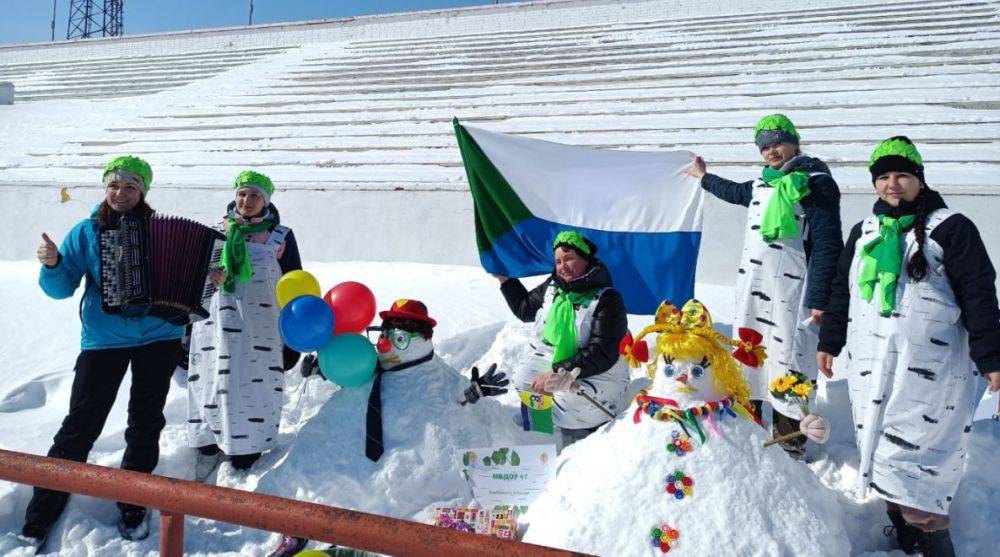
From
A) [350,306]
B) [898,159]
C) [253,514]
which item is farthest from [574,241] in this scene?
[253,514]

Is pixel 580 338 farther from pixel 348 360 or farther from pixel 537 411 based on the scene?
pixel 348 360

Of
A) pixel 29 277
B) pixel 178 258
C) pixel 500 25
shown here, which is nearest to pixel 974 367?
pixel 178 258

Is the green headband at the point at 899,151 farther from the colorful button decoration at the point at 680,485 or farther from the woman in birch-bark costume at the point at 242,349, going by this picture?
the woman in birch-bark costume at the point at 242,349

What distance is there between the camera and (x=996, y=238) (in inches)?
220

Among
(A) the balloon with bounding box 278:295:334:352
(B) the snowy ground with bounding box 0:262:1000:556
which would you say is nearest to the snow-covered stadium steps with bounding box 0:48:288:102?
(B) the snowy ground with bounding box 0:262:1000:556

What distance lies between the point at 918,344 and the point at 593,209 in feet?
6.71

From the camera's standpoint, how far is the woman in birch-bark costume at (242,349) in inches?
121

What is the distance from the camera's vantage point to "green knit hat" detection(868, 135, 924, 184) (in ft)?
7.40

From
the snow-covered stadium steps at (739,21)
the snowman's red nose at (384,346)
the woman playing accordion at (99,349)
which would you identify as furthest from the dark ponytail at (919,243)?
the snow-covered stadium steps at (739,21)

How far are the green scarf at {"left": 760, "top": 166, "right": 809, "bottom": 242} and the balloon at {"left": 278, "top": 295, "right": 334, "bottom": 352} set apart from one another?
6.54 ft

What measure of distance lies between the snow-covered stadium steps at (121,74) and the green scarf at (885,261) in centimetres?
1551

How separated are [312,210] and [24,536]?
17.2ft

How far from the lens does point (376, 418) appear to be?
116 inches

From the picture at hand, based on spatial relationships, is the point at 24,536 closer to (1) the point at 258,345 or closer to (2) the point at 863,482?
(1) the point at 258,345
